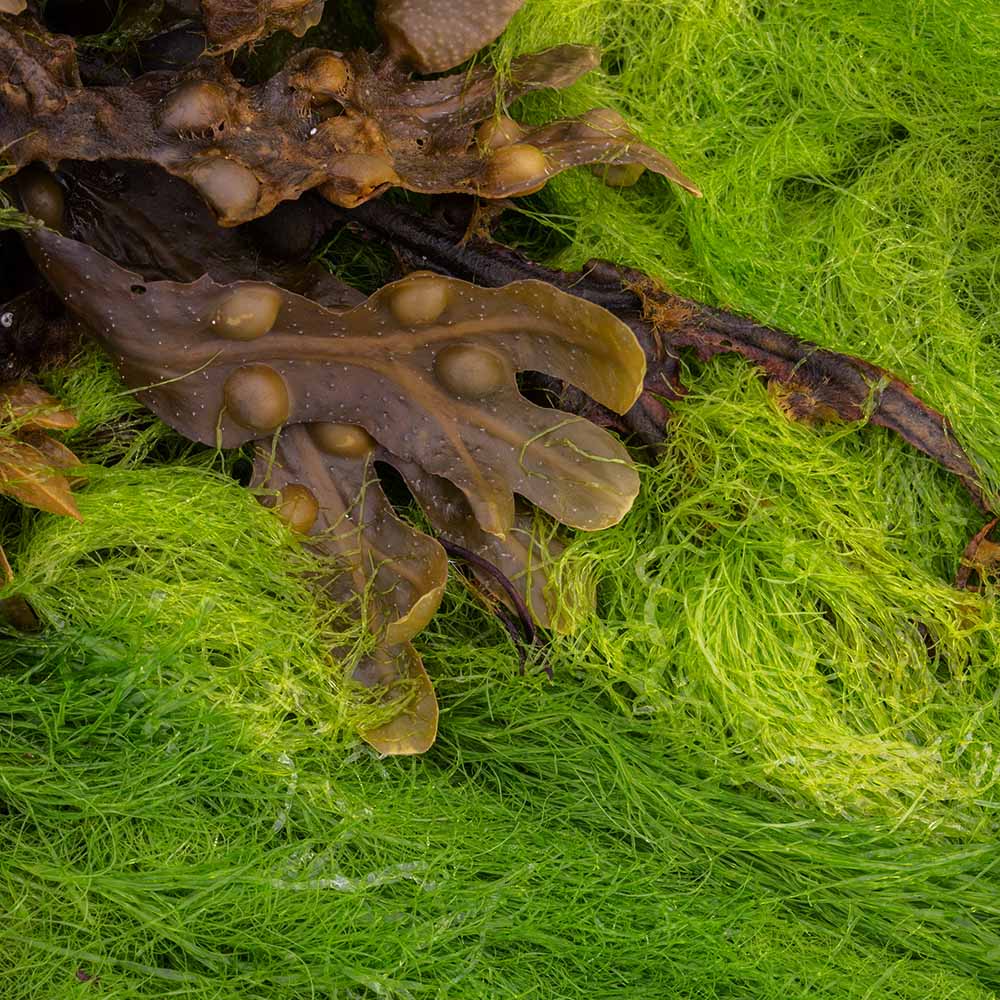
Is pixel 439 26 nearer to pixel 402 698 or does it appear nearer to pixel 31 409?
pixel 31 409

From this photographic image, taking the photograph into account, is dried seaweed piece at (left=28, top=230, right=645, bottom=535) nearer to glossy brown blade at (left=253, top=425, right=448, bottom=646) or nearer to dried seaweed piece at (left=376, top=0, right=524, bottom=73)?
glossy brown blade at (left=253, top=425, right=448, bottom=646)

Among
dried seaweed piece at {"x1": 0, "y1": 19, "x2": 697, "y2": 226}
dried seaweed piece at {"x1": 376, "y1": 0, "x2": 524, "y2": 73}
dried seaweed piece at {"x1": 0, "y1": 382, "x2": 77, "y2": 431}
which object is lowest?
dried seaweed piece at {"x1": 0, "y1": 382, "x2": 77, "y2": 431}

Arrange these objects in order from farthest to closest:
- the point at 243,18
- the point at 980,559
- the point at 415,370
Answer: the point at 980,559 → the point at 415,370 → the point at 243,18

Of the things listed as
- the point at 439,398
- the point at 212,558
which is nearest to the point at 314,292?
the point at 439,398

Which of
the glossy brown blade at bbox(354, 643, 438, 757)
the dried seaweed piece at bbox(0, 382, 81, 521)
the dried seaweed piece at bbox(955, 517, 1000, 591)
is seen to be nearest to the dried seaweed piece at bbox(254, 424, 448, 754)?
the glossy brown blade at bbox(354, 643, 438, 757)

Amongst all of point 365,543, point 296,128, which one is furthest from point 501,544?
point 296,128

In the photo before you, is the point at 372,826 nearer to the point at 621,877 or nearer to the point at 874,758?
the point at 621,877

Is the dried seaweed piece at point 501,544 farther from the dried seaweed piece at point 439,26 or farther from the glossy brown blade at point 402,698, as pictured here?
the dried seaweed piece at point 439,26
